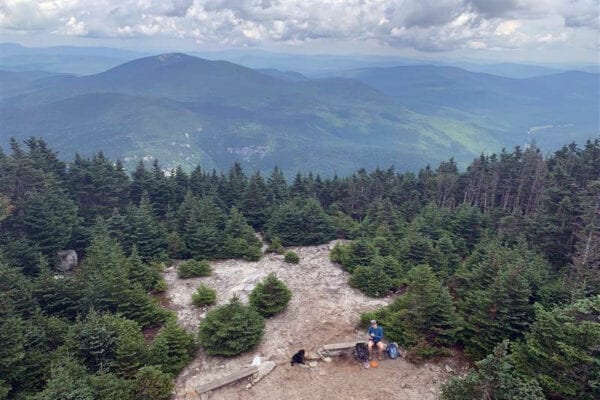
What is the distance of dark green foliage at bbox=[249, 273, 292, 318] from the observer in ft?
75.9

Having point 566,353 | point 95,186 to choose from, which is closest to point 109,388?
point 566,353

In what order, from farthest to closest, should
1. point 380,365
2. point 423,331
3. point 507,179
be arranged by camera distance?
1. point 507,179
2. point 423,331
3. point 380,365

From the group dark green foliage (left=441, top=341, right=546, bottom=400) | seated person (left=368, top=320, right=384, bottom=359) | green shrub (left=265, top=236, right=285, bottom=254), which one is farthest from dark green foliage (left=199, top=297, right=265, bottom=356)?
green shrub (left=265, top=236, right=285, bottom=254)

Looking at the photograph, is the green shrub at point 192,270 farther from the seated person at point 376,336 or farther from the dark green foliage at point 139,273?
the seated person at point 376,336

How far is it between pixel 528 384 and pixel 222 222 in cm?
3400

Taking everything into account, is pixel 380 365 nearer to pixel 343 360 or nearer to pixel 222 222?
pixel 343 360

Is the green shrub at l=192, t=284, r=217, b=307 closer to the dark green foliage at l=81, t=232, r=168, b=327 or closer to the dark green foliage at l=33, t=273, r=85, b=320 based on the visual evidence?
the dark green foliage at l=81, t=232, r=168, b=327

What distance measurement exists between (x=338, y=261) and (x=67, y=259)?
84.8ft

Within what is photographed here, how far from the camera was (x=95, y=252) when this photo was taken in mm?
29172

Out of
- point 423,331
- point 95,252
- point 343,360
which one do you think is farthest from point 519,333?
point 95,252

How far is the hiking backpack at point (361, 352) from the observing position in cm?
1805

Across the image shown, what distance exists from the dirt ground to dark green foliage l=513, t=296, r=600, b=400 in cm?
424

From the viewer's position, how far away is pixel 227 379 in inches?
675

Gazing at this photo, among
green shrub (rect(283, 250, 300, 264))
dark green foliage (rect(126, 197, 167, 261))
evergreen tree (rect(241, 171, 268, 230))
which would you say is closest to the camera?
green shrub (rect(283, 250, 300, 264))
